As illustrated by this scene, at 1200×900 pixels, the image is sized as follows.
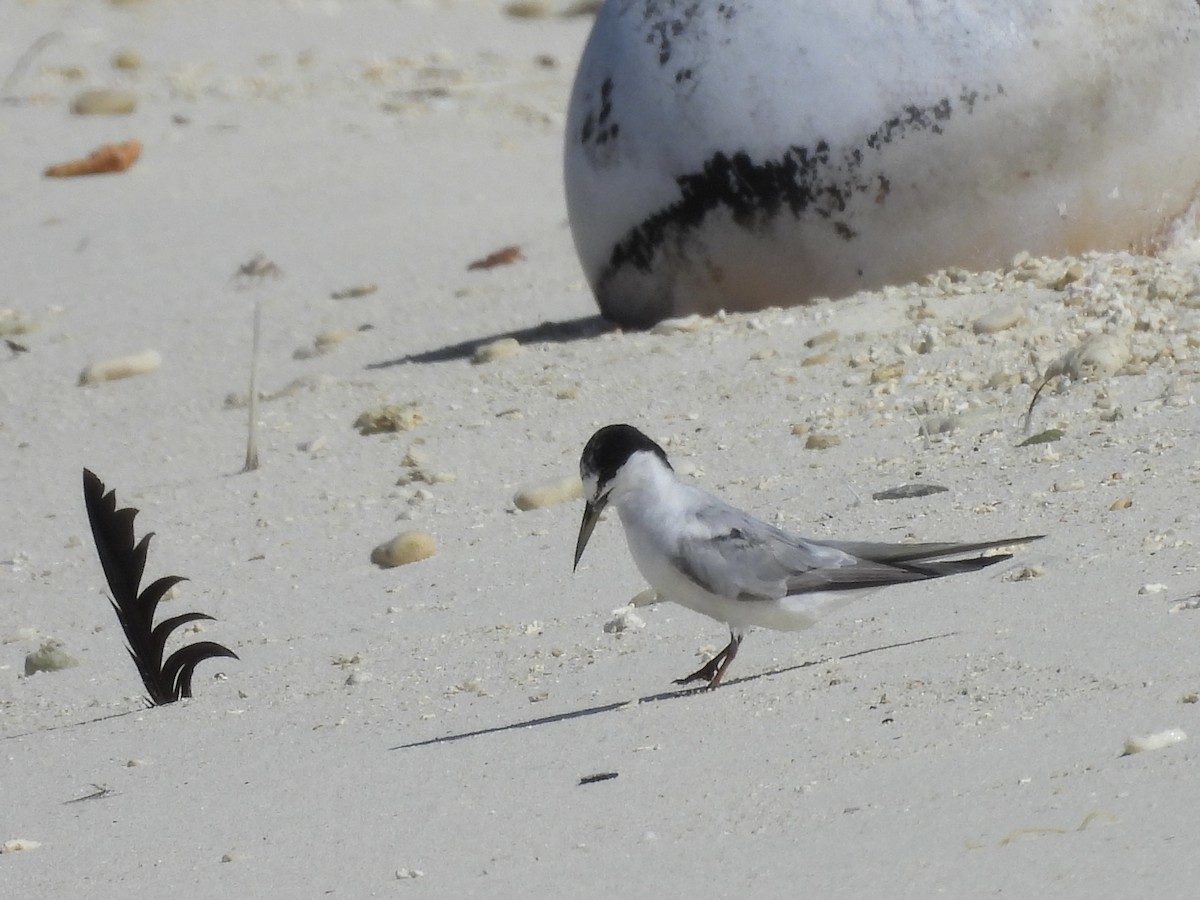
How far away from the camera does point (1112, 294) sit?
625cm

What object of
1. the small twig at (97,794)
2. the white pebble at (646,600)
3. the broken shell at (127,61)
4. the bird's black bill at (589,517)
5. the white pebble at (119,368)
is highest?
the bird's black bill at (589,517)

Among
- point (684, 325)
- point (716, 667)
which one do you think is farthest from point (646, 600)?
point (684, 325)

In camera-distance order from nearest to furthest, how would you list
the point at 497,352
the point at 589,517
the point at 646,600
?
the point at 589,517
the point at 646,600
the point at 497,352

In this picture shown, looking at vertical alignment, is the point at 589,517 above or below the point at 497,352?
above

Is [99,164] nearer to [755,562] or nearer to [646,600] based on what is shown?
[646,600]

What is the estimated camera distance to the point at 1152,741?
319cm

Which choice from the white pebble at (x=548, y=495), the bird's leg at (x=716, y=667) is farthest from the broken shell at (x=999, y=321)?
the bird's leg at (x=716, y=667)

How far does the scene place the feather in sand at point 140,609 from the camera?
14.8ft

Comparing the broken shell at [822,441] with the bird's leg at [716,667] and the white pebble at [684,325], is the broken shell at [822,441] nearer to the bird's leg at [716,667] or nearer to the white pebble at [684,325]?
the white pebble at [684,325]

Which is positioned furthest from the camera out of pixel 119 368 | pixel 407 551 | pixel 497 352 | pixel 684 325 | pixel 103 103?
pixel 103 103

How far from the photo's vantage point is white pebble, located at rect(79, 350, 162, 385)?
779 cm

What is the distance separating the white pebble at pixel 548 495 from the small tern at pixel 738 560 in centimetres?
134

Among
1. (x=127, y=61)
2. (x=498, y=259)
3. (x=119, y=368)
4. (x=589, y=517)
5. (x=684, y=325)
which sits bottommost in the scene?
(x=127, y=61)

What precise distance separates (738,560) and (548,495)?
5.27 ft
